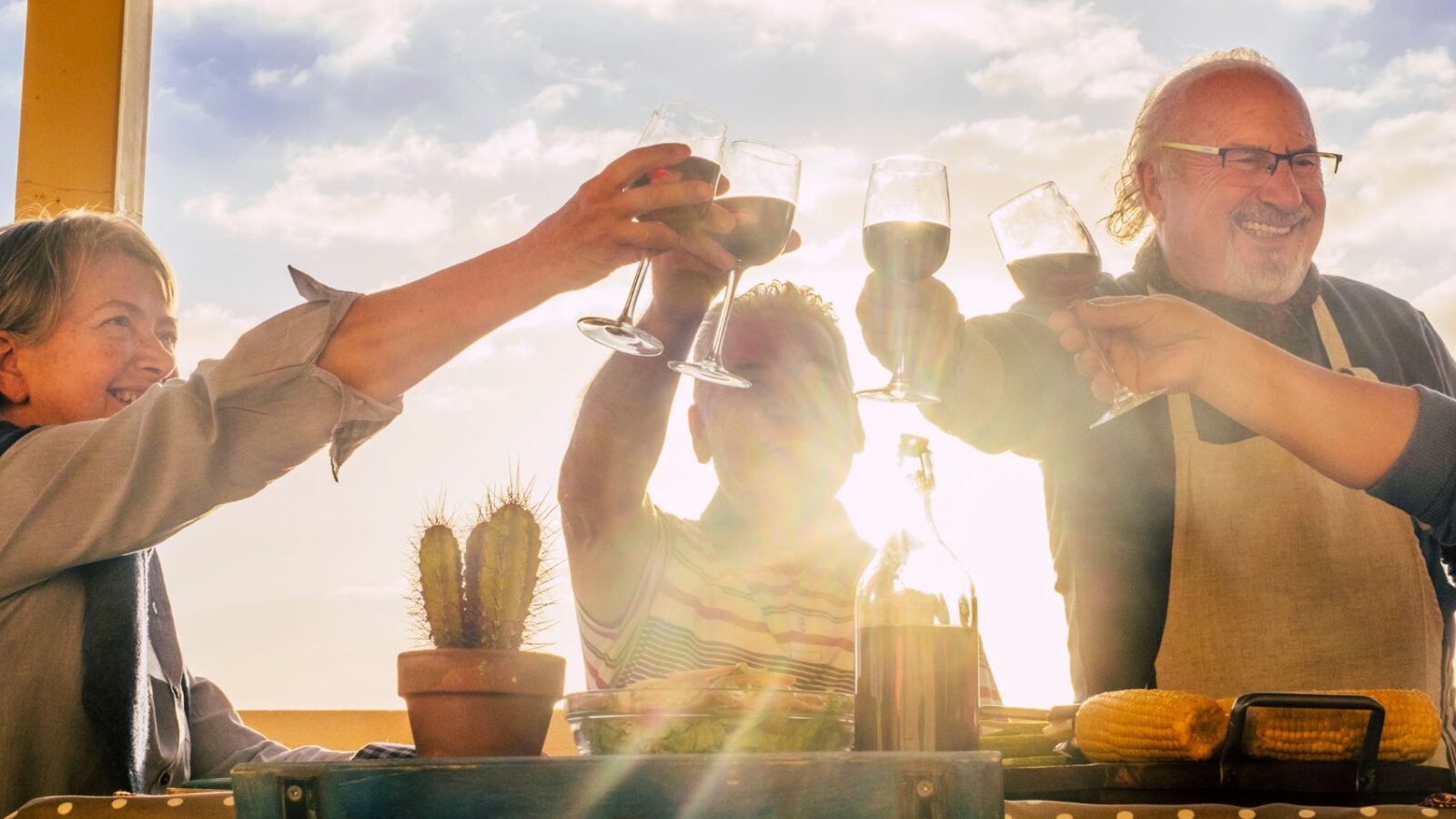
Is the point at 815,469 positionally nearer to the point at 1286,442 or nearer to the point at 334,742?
the point at 1286,442

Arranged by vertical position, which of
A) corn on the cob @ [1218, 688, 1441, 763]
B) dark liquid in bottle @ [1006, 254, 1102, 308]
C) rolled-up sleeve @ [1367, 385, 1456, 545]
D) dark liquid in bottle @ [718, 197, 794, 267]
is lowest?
corn on the cob @ [1218, 688, 1441, 763]

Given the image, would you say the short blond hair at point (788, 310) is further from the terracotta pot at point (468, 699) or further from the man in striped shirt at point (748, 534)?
the terracotta pot at point (468, 699)

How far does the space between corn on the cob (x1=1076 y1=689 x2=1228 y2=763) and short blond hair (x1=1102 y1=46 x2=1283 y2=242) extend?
6.09ft

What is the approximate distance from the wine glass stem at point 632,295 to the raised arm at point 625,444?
0.20ft

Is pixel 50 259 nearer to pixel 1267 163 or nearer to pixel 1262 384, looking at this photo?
pixel 1262 384

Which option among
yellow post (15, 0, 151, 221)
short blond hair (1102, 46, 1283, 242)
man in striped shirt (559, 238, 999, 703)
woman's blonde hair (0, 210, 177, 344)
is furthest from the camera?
yellow post (15, 0, 151, 221)

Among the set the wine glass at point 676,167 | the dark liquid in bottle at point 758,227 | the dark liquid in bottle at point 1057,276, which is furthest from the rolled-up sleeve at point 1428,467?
the wine glass at point 676,167

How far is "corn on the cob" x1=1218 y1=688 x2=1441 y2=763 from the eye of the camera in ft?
3.07

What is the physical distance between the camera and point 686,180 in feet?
4.34

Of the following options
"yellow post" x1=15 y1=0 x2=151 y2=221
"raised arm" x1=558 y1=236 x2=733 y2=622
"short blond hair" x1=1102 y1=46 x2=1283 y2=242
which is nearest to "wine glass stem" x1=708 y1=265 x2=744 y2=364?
"raised arm" x1=558 y1=236 x2=733 y2=622

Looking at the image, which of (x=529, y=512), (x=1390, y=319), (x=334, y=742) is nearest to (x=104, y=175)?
(x=334, y=742)

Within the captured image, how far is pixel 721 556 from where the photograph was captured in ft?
7.30

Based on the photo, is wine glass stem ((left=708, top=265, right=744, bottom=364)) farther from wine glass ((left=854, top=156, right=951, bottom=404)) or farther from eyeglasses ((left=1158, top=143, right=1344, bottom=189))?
eyeglasses ((left=1158, top=143, right=1344, bottom=189))

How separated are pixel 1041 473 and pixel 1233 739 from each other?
5.01 feet
